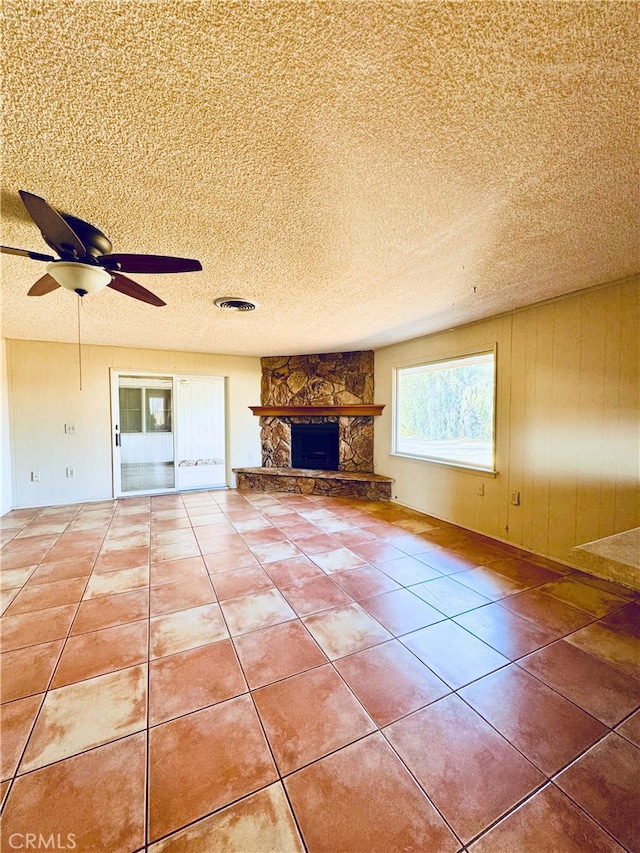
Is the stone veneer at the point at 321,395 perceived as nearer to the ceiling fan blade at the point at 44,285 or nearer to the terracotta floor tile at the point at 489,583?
the terracotta floor tile at the point at 489,583

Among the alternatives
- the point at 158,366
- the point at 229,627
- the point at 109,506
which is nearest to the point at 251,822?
the point at 229,627

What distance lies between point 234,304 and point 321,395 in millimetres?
2735

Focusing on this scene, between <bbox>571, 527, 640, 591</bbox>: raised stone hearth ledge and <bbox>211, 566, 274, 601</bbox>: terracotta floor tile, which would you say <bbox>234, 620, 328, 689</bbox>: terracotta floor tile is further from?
<bbox>571, 527, 640, 591</bbox>: raised stone hearth ledge

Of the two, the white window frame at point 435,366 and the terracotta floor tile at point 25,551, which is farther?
the white window frame at point 435,366

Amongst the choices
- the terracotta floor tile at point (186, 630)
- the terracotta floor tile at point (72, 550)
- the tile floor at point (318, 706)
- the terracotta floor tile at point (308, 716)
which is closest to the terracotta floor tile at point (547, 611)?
the tile floor at point (318, 706)

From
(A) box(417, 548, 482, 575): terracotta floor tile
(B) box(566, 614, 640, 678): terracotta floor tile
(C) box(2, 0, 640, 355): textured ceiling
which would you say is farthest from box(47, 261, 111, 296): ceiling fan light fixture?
(B) box(566, 614, 640, 678): terracotta floor tile

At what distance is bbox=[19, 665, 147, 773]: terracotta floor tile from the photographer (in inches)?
50.4

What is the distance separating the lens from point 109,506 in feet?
14.9

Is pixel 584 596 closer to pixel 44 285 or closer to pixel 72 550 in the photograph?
pixel 44 285

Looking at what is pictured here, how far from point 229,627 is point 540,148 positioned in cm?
273

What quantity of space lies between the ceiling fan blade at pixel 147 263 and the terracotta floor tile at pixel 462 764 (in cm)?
228

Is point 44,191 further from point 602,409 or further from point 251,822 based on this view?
point 602,409

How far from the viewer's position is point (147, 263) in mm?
1681

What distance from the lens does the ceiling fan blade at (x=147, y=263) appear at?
1631mm
